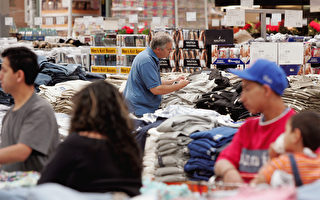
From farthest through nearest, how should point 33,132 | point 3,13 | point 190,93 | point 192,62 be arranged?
1. point 3,13
2. point 192,62
3. point 190,93
4. point 33,132

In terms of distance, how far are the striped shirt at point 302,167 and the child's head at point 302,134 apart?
0.37 ft

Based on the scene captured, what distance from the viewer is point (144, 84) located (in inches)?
219

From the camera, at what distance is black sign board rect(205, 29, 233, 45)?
7.35m

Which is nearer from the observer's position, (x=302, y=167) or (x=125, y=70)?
(x=302, y=167)

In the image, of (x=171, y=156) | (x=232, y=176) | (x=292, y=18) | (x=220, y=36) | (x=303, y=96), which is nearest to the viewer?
(x=232, y=176)

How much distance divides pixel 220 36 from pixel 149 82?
7.57 ft

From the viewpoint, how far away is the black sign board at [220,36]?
7348mm

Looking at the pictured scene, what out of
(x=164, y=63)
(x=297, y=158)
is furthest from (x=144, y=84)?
(x=297, y=158)

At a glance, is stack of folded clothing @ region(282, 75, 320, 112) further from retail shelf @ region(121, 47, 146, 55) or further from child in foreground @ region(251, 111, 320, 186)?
retail shelf @ region(121, 47, 146, 55)

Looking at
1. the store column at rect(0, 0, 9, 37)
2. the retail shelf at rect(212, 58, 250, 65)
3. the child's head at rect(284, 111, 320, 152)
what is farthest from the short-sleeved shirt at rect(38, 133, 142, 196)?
the store column at rect(0, 0, 9, 37)

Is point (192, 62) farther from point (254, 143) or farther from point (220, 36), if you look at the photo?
point (254, 143)

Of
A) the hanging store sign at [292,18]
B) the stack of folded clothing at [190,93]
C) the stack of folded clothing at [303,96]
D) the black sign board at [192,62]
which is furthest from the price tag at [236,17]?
the stack of folded clothing at [303,96]

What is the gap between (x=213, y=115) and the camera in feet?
15.0

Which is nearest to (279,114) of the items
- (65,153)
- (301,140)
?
(301,140)
